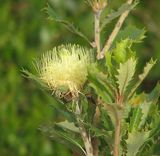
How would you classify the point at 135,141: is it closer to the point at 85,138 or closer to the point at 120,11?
the point at 85,138

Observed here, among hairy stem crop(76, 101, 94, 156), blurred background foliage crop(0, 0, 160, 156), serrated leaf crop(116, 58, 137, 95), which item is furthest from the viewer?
blurred background foliage crop(0, 0, 160, 156)

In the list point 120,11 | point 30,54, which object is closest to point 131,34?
point 120,11

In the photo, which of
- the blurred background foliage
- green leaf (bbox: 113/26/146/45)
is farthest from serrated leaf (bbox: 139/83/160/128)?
the blurred background foliage

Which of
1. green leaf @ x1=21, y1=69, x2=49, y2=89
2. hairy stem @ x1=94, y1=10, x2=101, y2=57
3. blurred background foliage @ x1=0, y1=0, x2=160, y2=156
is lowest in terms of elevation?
blurred background foliage @ x1=0, y1=0, x2=160, y2=156

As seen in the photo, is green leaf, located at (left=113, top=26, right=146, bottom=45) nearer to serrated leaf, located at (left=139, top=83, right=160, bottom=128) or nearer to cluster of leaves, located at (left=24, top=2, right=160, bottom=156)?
cluster of leaves, located at (left=24, top=2, right=160, bottom=156)

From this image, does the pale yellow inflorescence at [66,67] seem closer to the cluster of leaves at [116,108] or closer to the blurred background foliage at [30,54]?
the cluster of leaves at [116,108]

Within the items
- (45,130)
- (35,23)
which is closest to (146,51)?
(35,23)
